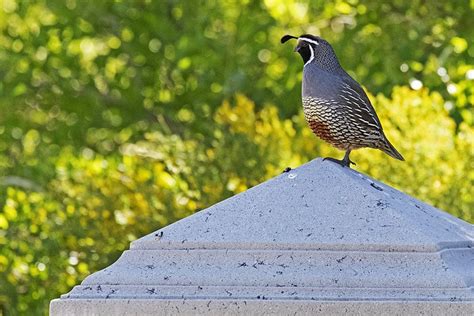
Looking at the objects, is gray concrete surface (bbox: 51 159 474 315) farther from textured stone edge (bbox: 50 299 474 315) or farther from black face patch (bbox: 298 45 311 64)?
black face patch (bbox: 298 45 311 64)

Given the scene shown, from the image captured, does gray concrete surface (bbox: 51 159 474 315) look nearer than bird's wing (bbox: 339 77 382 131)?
Yes

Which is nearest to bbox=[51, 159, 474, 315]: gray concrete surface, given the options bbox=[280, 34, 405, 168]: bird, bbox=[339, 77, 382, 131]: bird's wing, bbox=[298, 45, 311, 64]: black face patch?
bbox=[280, 34, 405, 168]: bird

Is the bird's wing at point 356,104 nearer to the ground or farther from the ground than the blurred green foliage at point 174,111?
farther from the ground

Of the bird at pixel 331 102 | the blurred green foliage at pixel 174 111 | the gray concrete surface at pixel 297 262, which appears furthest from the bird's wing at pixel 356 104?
the blurred green foliage at pixel 174 111

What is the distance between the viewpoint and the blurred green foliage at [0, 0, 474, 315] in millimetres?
8797

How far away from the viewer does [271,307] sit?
122 inches

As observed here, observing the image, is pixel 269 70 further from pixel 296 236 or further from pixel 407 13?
pixel 296 236

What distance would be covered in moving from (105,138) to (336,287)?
32.6ft

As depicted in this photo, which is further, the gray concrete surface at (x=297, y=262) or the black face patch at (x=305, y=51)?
the black face patch at (x=305, y=51)

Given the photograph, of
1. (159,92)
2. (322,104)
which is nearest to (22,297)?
(159,92)

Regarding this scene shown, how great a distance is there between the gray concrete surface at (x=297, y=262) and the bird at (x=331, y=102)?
1.13 metres

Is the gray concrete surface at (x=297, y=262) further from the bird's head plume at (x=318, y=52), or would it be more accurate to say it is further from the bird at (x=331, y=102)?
the bird's head plume at (x=318, y=52)

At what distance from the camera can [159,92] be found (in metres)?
12.6

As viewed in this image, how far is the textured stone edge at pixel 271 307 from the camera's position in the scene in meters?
3.07
